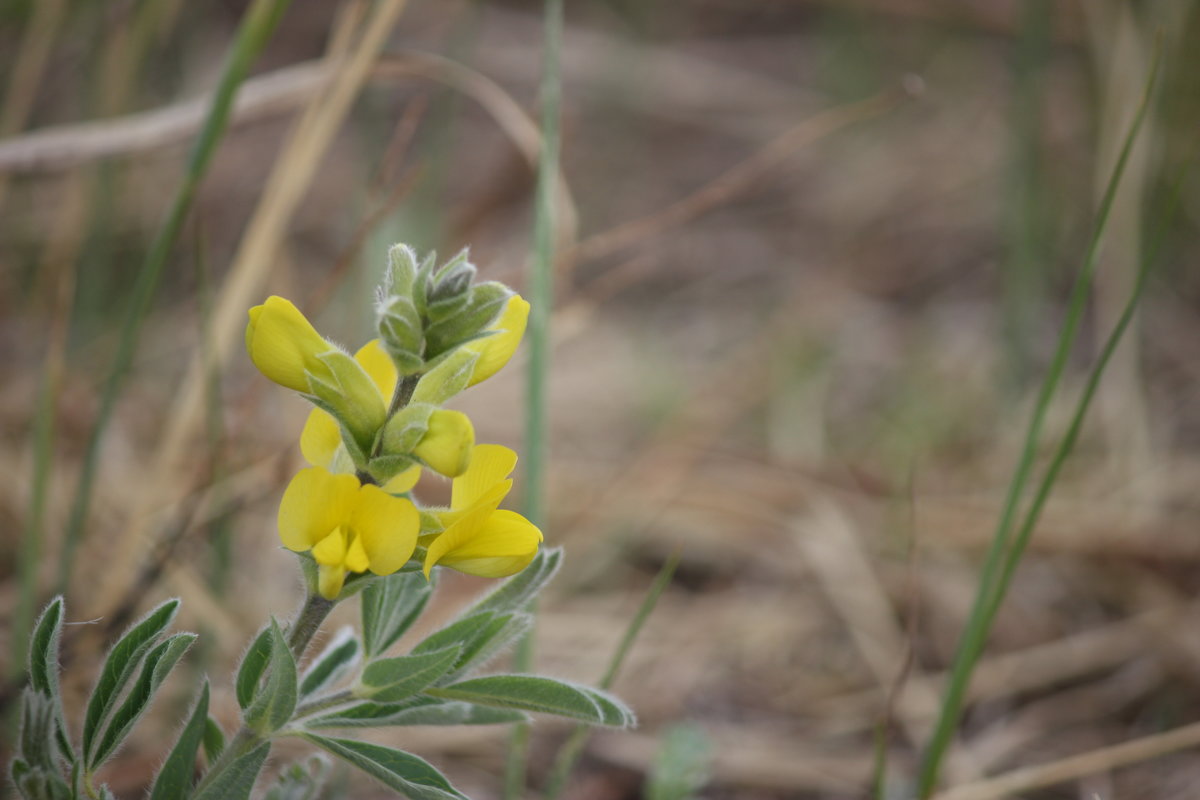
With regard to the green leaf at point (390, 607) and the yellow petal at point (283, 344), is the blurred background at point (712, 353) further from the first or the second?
the yellow petal at point (283, 344)

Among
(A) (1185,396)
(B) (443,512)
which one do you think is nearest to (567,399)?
(A) (1185,396)

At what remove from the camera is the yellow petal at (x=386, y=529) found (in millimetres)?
669

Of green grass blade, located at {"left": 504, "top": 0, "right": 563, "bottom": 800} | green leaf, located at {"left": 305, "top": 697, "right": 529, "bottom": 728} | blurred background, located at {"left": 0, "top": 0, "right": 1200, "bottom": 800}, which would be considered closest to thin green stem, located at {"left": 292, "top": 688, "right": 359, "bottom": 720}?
green leaf, located at {"left": 305, "top": 697, "right": 529, "bottom": 728}

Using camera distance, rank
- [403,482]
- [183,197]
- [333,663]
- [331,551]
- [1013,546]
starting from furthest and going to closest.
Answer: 1. [183,197]
2. [1013,546]
3. [333,663]
4. [403,482]
5. [331,551]

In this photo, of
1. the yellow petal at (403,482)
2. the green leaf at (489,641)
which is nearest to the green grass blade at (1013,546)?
the green leaf at (489,641)

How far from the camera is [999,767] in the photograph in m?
1.56

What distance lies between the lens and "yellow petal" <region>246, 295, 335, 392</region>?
690 millimetres

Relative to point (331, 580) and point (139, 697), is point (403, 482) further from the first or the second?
point (139, 697)

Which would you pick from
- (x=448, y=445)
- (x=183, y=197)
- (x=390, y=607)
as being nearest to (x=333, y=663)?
(x=390, y=607)

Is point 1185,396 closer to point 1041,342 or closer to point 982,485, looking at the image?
point 1041,342

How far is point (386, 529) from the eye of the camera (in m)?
0.67

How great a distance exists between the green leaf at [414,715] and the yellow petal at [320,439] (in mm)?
193

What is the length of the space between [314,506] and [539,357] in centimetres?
59

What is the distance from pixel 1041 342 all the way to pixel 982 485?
2.88 feet
